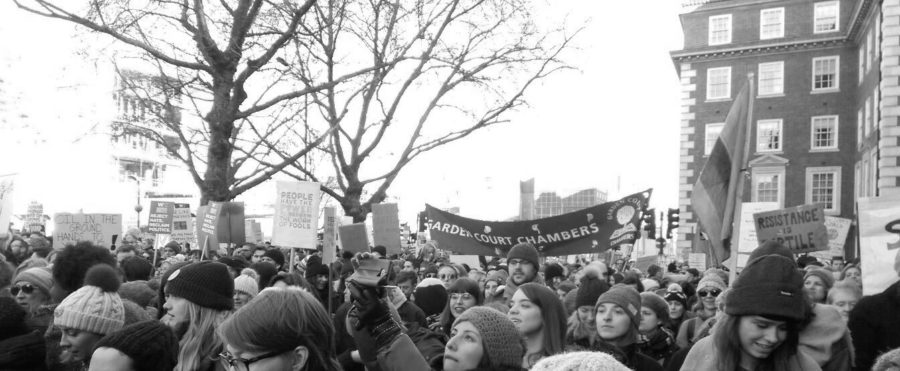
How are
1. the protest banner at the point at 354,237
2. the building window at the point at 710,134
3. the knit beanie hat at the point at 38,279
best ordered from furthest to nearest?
the building window at the point at 710,134 < the protest banner at the point at 354,237 < the knit beanie hat at the point at 38,279

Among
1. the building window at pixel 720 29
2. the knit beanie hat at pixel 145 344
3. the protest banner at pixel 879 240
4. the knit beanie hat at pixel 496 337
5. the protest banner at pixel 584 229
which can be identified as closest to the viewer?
the knit beanie hat at pixel 145 344

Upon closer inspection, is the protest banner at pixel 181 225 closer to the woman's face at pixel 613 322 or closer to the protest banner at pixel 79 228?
the protest banner at pixel 79 228

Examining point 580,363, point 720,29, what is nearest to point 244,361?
point 580,363

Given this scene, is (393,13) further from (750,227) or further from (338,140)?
(750,227)

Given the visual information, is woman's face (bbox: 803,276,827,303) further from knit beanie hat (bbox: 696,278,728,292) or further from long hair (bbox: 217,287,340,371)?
long hair (bbox: 217,287,340,371)

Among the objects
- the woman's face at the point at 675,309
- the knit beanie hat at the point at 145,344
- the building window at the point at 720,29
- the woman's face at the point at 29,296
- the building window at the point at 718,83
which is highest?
the building window at the point at 720,29

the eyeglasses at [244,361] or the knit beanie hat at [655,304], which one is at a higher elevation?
the eyeglasses at [244,361]

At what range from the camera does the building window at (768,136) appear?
41875 mm

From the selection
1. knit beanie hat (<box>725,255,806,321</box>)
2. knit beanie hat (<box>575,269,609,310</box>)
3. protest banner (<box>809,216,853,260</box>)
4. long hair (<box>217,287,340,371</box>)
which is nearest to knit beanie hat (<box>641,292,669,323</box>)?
knit beanie hat (<box>575,269,609,310</box>)

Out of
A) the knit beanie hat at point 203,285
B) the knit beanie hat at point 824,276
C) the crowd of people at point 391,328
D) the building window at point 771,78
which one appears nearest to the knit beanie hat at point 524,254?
the crowd of people at point 391,328

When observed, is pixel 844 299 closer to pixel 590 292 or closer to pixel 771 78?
pixel 590 292

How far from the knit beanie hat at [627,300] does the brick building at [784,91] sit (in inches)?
1419

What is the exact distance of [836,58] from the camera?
40406 millimetres

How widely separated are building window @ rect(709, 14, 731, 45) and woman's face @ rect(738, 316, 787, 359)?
141 ft
